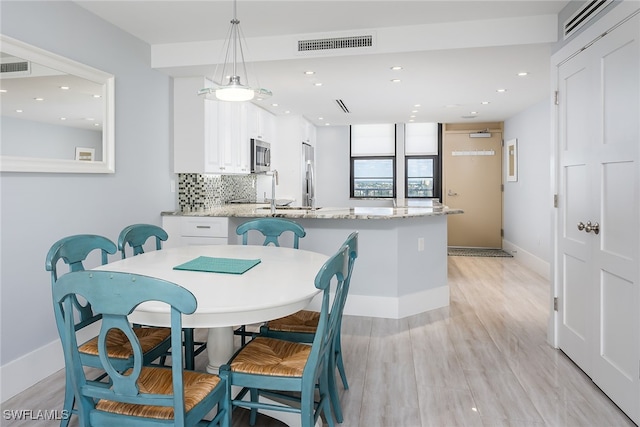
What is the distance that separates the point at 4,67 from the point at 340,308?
7.56 ft

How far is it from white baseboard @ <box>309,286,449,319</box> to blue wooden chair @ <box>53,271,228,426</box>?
93.5 inches

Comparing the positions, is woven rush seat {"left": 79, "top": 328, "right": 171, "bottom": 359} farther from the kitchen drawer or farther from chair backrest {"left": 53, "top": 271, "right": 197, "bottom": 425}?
the kitchen drawer

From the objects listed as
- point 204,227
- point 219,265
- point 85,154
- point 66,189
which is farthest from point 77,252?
point 204,227

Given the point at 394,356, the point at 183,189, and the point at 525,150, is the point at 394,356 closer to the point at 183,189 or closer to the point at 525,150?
the point at 183,189

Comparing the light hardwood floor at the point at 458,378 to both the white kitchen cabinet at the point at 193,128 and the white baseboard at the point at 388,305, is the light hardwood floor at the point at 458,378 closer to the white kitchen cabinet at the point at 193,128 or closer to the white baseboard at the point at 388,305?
the white baseboard at the point at 388,305

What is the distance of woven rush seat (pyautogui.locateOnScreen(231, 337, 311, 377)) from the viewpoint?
1.62 metres

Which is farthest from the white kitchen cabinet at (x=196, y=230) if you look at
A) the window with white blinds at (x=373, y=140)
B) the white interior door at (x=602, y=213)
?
the window with white blinds at (x=373, y=140)

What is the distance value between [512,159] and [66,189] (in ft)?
20.9

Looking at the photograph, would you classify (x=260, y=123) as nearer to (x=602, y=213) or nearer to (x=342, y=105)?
(x=342, y=105)

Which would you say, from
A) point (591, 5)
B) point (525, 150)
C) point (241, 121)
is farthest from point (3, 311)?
point (525, 150)

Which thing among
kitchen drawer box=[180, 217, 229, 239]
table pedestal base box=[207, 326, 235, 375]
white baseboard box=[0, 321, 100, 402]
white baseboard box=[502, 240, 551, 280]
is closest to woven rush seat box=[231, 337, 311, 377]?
table pedestal base box=[207, 326, 235, 375]

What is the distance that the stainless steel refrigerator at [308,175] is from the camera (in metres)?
6.73

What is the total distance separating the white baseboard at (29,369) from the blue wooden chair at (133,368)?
4.58ft

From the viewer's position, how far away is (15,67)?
7.89ft
